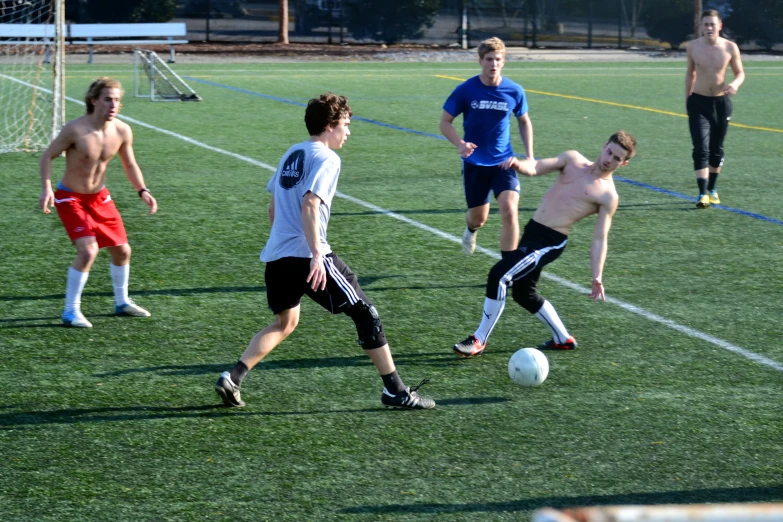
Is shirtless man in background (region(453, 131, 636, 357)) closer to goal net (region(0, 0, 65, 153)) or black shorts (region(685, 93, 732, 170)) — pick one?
black shorts (region(685, 93, 732, 170))

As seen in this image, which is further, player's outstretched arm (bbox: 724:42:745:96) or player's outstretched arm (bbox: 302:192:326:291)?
player's outstretched arm (bbox: 724:42:745:96)

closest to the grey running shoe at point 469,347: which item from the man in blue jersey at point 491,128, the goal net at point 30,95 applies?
the man in blue jersey at point 491,128

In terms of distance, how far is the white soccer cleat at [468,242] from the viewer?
959 cm

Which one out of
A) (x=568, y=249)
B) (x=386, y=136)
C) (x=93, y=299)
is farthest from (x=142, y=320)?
(x=386, y=136)

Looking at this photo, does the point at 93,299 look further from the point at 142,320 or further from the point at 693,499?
the point at 693,499

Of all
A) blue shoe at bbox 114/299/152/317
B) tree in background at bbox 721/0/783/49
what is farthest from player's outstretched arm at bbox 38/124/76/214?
tree in background at bbox 721/0/783/49

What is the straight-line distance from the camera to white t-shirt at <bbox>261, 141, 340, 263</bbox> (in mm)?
5492

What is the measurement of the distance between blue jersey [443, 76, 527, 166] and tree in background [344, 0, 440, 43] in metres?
34.7

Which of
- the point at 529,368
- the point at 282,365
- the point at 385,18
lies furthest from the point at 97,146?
the point at 385,18

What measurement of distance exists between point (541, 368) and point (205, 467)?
7.07 ft

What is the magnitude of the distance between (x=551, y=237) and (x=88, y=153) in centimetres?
325

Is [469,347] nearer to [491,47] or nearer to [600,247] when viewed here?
[600,247]

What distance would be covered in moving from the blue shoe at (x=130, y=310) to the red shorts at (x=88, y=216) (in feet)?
1.60

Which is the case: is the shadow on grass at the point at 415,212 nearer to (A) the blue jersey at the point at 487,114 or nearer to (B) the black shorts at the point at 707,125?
(B) the black shorts at the point at 707,125
